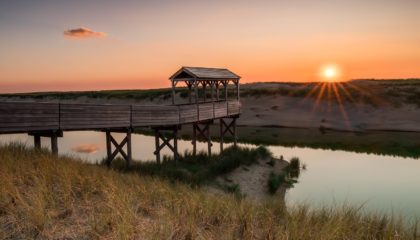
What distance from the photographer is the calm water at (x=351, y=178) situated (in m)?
16.6

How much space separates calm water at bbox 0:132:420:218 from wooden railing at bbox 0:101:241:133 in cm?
80

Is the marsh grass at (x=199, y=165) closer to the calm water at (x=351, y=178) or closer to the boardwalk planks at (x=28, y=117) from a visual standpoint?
the calm water at (x=351, y=178)

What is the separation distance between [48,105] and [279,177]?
13.6 metres

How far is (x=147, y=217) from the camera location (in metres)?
7.22

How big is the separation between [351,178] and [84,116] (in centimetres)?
1553

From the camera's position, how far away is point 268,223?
272 inches

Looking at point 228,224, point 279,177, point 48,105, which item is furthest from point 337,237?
point 279,177

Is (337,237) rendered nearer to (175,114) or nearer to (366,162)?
(175,114)

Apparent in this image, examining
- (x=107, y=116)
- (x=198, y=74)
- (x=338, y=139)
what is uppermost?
(x=198, y=74)

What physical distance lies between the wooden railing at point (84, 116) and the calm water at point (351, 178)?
80cm

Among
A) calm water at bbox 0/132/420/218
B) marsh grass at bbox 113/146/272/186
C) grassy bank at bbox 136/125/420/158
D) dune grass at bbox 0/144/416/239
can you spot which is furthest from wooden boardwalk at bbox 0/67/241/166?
grassy bank at bbox 136/125/420/158

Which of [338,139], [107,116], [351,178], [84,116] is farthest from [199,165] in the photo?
[338,139]

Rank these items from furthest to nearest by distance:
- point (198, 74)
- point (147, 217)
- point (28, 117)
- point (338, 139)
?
1. point (338, 139)
2. point (198, 74)
3. point (28, 117)
4. point (147, 217)

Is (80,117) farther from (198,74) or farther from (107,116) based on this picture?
(198,74)
